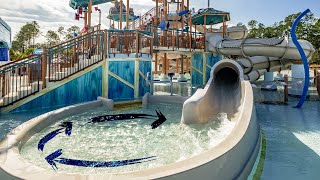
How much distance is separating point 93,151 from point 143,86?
20.5ft

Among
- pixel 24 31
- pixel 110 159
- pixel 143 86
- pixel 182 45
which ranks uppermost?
pixel 24 31

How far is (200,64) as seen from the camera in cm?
1633

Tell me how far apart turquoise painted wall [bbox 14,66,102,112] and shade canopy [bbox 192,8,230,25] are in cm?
1008

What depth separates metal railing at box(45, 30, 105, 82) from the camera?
8820 mm

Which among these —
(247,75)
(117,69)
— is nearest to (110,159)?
(117,69)

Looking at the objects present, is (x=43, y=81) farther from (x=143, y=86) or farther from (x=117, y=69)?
(x=143, y=86)

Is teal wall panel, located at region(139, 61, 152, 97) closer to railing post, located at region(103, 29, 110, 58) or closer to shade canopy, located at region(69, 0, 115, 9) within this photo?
railing post, located at region(103, 29, 110, 58)

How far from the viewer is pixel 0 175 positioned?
3006mm

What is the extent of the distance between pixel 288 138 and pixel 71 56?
25.6 feet

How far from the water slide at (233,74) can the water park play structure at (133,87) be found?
29 mm

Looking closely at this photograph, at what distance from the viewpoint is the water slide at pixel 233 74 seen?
6943mm
